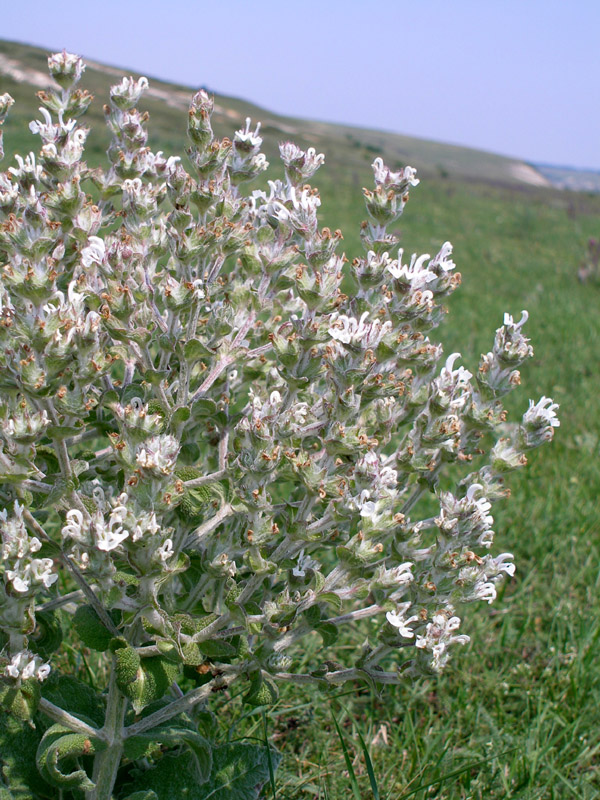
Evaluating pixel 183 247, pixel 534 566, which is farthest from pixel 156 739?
pixel 534 566

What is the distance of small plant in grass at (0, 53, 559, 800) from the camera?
5.70ft

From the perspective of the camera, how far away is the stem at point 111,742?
6.57 feet

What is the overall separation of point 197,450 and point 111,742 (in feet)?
2.77

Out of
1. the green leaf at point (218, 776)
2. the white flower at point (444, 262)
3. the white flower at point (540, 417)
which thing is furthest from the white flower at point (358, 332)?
the green leaf at point (218, 776)

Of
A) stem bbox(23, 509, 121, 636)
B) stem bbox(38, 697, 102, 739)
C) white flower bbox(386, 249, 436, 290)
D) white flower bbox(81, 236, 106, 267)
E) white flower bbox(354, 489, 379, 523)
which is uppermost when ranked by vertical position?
white flower bbox(386, 249, 436, 290)

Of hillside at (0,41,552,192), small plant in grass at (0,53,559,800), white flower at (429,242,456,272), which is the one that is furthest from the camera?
hillside at (0,41,552,192)

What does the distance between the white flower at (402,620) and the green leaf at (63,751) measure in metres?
0.84

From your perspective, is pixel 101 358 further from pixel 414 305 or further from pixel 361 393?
pixel 414 305

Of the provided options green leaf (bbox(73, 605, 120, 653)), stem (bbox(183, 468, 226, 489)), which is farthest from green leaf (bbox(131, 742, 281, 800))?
stem (bbox(183, 468, 226, 489))

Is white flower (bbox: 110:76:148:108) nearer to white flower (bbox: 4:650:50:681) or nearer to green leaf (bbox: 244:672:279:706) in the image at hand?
white flower (bbox: 4:650:50:681)

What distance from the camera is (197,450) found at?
7.54 ft

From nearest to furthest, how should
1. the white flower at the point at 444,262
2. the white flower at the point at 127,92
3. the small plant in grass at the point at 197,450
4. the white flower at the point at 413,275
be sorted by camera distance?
the small plant in grass at the point at 197,450, the white flower at the point at 413,275, the white flower at the point at 444,262, the white flower at the point at 127,92

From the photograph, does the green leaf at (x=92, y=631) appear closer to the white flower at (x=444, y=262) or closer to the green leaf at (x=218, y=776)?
the green leaf at (x=218, y=776)

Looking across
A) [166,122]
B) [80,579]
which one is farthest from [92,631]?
[166,122]
